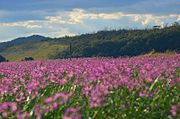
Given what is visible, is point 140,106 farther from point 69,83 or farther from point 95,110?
point 69,83

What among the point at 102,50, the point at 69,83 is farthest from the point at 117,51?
the point at 69,83

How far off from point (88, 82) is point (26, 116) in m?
3.56

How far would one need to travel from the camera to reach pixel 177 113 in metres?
7.00

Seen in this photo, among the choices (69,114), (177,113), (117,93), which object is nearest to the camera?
(69,114)

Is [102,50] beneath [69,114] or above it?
beneath

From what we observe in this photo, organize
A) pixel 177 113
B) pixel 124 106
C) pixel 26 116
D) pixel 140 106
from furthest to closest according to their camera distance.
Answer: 1. pixel 140 106
2. pixel 124 106
3. pixel 177 113
4. pixel 26 116

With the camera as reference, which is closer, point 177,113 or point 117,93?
point 177,113

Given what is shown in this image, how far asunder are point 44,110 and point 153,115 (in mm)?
2144

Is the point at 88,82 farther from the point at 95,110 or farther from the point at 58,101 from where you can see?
the point at 58,101

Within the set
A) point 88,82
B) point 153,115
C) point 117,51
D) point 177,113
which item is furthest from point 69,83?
point 117,51

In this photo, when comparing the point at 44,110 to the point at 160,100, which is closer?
the point at 44,110

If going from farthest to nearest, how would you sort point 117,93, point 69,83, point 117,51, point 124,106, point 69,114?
point 117,51, point 69,83, point 117,93, point 124,106, point 69,114

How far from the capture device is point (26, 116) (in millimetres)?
6250

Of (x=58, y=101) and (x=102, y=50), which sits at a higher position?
(x=58, y=101)
